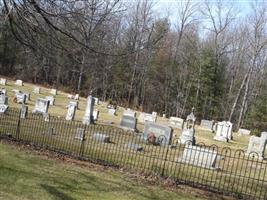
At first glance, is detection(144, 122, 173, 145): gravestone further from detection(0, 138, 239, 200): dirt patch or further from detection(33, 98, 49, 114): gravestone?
detection(0, 138, 239, 200): dirt patch

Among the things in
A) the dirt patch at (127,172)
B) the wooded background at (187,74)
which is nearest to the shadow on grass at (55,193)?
the dirt patch at (127,172)

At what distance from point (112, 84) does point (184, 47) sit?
37.5 feet

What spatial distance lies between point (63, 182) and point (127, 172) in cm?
276

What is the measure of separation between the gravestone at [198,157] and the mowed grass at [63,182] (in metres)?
3.61

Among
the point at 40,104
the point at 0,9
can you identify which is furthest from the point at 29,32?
the point at 40,104

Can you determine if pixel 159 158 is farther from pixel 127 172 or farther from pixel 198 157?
pixel 127 172

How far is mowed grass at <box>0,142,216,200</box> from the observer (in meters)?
9.33

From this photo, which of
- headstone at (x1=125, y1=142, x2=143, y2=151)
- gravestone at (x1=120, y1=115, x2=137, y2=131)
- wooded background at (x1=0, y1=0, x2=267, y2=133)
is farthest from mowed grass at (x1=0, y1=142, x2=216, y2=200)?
wooded background at (x1=0, y1=0, x2=267, y2=133)

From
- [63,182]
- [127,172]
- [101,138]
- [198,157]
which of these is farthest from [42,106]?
[63,182]

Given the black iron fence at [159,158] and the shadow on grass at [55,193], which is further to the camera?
the black iron fence at [159,158]

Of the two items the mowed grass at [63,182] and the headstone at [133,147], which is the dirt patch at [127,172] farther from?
the headstone at [133,147]

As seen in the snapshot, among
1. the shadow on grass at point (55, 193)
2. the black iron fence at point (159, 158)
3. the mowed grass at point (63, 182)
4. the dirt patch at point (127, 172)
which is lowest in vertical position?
the shadow on grass at point (55, 193)

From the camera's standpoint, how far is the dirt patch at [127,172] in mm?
11703

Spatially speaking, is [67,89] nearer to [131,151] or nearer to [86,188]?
[131,151]
